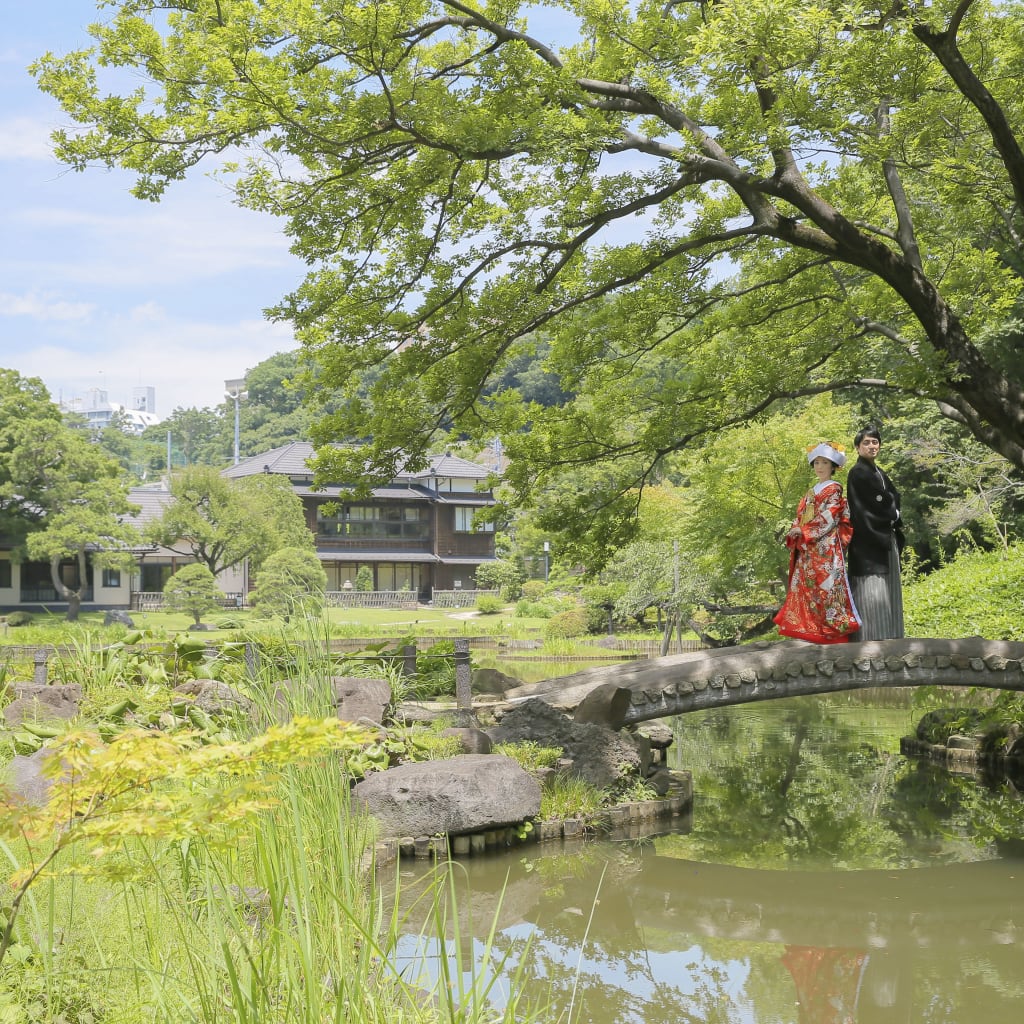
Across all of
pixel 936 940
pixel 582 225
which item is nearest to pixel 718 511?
pixel 582 225

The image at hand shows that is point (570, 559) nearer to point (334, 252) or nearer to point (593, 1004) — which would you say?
point (334, 252)

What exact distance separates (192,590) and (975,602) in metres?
20.4

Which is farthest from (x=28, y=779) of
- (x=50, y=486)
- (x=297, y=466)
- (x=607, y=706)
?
(x=297, y=466)

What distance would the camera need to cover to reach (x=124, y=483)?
30547 millimetres

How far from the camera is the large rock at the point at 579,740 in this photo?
25.4ft

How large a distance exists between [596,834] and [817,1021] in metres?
3.07

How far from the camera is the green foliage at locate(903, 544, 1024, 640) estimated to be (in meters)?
12.8

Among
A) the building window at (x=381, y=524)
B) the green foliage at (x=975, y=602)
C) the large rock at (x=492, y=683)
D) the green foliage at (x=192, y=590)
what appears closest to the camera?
the large rock at (x=492, y=683)

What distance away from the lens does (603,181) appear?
794 cm

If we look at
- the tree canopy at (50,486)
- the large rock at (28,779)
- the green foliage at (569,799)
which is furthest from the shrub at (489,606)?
Result: the large rock at (28,779)

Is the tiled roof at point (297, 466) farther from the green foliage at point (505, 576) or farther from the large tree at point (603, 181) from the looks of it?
the large tree at point (603, 181)

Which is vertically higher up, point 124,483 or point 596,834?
point 124,483

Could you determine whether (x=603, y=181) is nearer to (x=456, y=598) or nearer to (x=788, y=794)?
(x=788, y=794)

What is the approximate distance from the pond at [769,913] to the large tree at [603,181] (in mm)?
2952
